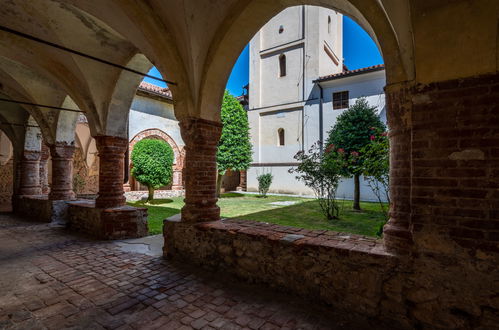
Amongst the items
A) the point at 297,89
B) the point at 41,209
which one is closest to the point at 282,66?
the point at 297,89

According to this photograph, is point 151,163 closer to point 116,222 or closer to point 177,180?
point 177,180

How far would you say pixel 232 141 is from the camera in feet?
48.4

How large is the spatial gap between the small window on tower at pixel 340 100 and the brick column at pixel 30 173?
14.4 m

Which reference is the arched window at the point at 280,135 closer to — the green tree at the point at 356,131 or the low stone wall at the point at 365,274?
the green tree at the point at 356,131

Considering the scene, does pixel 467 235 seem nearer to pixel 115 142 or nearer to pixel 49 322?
pixel 49 322

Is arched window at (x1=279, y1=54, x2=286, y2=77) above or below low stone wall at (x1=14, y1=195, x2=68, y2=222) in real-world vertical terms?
above

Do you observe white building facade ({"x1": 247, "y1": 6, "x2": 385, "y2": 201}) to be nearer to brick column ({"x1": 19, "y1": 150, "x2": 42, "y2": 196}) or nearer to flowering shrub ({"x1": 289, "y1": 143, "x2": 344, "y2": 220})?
flowering shrub ({"x1": 289, "y1": 143, "x2": 344, "y2": 220})

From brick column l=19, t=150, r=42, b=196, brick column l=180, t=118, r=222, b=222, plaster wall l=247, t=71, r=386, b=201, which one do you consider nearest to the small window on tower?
plaster wall l=247, t=71, r=386, b=201

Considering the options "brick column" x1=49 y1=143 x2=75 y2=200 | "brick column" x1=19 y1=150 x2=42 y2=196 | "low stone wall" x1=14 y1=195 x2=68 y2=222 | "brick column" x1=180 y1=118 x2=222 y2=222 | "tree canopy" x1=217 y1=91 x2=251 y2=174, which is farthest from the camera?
"tree canopy" x1=217 y1=91 x2=251 y2=174

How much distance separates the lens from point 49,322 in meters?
2.28

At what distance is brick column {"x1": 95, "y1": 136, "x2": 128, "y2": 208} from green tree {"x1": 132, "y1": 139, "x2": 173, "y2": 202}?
5.97m

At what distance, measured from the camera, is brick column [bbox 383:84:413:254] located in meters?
2.01

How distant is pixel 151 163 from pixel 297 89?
394 inches

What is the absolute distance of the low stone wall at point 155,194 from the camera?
12994mm
